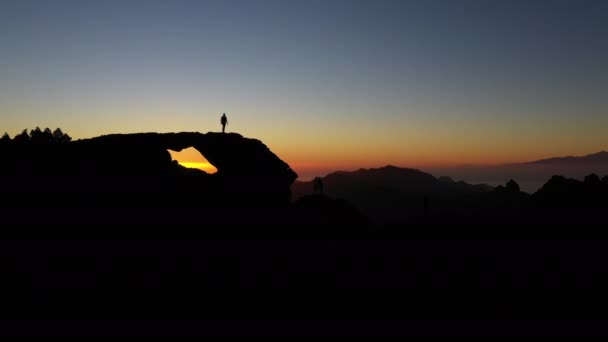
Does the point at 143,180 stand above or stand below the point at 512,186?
above

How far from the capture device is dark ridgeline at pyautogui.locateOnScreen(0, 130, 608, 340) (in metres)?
25.5

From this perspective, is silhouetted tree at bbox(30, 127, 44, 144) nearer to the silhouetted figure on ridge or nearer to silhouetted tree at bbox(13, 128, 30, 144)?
silhouetted tree at bbox(13, 128, 30, 144)

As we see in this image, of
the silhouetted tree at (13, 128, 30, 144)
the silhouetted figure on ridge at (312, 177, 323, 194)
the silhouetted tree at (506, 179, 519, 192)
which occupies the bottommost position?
the silhouetted tree at (506, 179, 519, 192)

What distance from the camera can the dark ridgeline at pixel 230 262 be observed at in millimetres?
25500

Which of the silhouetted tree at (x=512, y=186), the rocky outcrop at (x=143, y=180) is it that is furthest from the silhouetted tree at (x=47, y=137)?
the silhouetted tree at (x=512, y=186)

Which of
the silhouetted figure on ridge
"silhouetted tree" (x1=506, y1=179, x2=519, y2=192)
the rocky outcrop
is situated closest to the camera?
the rocky outcrop

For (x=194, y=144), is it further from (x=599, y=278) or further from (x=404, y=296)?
(x=599, y=278)

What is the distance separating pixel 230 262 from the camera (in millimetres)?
33031

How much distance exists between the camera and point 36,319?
2319 cm

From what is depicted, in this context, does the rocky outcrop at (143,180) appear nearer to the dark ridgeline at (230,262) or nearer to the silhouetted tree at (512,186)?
the dark ridgeline at (230,262)

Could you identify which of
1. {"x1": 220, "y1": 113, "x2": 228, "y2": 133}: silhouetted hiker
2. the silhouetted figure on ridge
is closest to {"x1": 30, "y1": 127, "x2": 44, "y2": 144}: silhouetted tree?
{"x1": 220, "y1": 113, "x2": 228, "y2": 133}: silhouetted hiker

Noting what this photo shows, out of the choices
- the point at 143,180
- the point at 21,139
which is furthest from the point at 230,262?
the point at 21,139

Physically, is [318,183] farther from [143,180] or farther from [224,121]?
[143,180]

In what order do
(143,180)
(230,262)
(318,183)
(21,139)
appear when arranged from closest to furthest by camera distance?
(230,262) < (143,180) < (21,139) < (318,183)
